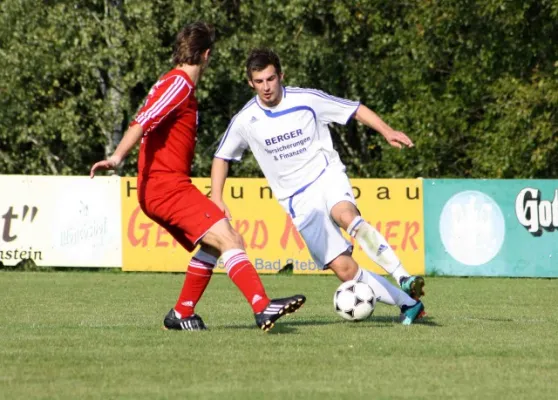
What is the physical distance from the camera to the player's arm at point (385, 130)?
8602mm

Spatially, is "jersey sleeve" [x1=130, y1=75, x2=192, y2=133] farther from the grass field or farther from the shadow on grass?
the shadow on grass

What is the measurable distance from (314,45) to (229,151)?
627 inches

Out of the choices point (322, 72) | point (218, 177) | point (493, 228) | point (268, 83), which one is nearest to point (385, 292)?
point (218, 177)

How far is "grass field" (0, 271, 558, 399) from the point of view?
245 inches

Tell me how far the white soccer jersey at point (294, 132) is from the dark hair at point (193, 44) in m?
0.86

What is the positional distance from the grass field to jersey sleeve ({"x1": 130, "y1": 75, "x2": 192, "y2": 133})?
144 cm

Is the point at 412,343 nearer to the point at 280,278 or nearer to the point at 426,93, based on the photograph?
the point at 280,278

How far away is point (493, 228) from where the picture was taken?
18.4 m

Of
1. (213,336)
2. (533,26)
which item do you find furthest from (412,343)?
(533,26)

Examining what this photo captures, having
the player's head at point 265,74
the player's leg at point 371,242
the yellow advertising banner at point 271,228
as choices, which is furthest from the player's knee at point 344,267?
the yellow advertising banner at point 271,228

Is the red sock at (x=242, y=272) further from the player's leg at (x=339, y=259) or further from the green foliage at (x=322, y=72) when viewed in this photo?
the green foliage at (x=322, y=72)

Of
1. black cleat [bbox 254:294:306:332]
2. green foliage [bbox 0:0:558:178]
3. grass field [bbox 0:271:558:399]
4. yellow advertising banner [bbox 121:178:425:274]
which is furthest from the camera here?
green foliage [bbox 0:0:558:178]

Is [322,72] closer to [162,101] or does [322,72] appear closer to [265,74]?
[265,74]

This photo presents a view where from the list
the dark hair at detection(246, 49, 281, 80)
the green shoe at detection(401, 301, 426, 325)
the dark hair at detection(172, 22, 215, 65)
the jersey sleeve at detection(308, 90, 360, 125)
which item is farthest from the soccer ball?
the dark hair at detection(172, 22, 215, 65)
